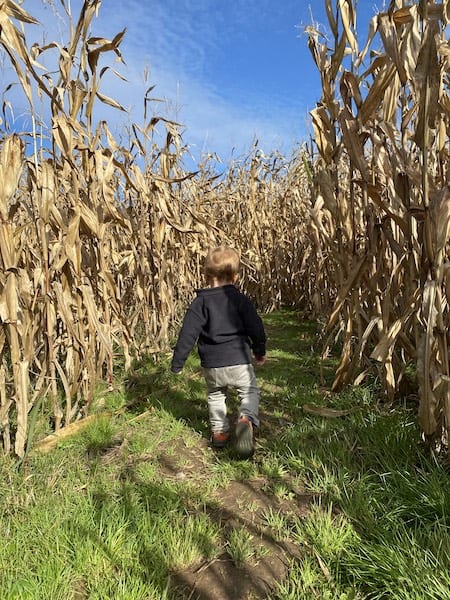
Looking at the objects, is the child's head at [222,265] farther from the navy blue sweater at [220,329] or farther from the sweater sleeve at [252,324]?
the sweater sleeve at [252,324]

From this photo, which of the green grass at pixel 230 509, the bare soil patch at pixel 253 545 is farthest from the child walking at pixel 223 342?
the bare soil patch at pixel 253 545

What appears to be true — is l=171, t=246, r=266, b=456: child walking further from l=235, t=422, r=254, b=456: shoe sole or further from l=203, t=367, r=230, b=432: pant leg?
l=235, t=422, r=254, b=456: shoe sole

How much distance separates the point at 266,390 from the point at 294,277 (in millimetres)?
3154

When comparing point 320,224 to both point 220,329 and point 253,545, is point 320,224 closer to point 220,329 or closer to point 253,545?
point 220,329

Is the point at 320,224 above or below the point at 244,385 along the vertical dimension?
above

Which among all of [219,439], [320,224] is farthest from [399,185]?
[219,439]

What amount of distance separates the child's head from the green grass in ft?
3.29

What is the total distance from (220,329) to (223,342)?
0.09 m

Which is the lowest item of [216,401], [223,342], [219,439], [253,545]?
[253,545]

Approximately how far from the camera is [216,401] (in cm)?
267

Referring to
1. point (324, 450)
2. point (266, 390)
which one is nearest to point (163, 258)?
point (266, 390)

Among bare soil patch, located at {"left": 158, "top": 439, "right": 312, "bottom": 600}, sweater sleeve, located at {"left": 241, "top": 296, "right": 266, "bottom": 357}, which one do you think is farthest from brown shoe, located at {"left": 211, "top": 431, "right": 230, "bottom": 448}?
sweater sleeve, located at {"left": 241, "top": 296, "right": 266, "bottom": 357}

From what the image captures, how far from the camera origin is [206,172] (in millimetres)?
7090

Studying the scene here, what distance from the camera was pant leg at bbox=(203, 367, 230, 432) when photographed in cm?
260
